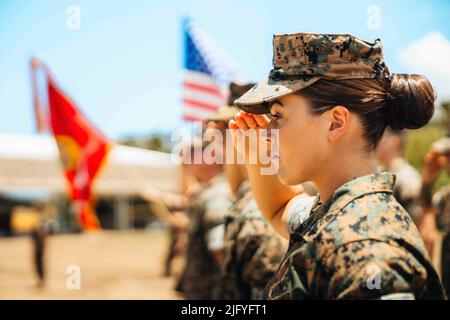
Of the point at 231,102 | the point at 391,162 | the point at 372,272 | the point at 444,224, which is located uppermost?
the point at 231,102

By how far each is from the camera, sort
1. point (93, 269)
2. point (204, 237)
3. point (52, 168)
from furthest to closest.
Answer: point (52, 168) → point (93, 269) → point (204, 237)

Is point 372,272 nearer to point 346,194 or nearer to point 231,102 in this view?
point 346,194

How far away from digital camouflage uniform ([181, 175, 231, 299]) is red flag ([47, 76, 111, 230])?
7.09 ft

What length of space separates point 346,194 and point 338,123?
0.65 feet

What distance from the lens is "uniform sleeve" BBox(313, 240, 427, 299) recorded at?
1.35 m

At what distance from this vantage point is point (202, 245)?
5.20m

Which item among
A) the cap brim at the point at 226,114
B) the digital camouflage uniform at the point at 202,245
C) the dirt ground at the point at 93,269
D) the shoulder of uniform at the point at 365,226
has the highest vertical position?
the cap brim at the point at 226,114

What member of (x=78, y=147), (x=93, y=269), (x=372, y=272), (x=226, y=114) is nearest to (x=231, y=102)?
(x=226, y=114)

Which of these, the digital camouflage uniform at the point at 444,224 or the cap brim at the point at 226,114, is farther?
the digital camouflage uniform at the point at 444,224

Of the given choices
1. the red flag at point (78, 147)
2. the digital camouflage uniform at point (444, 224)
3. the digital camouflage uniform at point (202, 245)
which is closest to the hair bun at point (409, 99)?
the digital camouflage uniform at point (444, 224)

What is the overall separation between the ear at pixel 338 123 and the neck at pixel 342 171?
7 centimetres

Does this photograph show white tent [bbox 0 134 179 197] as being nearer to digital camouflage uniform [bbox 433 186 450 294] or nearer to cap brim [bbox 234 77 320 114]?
digital camouflage uniform [bbox 433 186 450 294]

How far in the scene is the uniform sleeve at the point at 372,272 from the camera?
1348 millimetres

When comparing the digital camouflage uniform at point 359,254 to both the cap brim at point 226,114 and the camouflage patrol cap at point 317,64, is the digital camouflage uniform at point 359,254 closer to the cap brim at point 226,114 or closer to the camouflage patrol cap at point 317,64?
the camouflage patrol cap at point 317,64
